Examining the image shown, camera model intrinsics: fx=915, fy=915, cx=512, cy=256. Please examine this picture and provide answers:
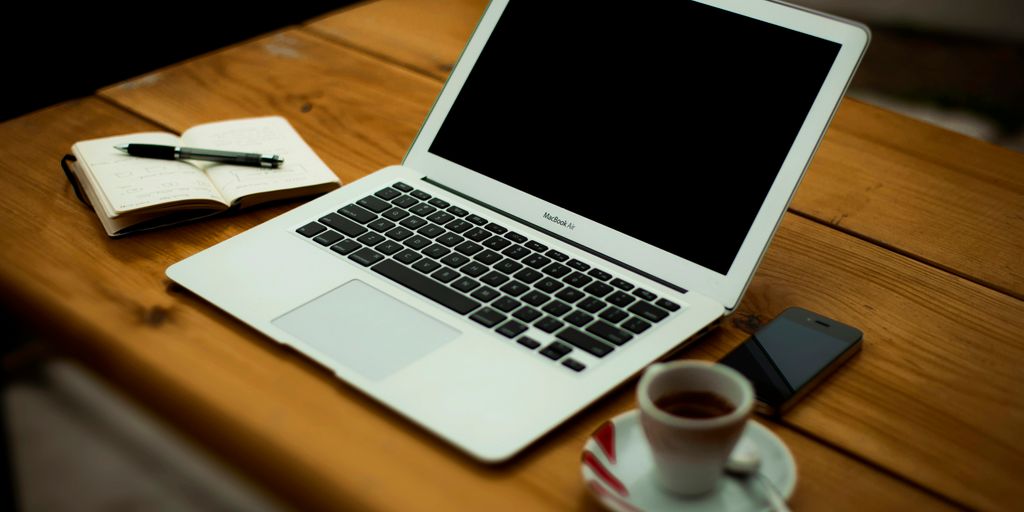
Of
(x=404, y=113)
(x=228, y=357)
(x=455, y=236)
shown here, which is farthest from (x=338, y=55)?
(x=228, y=357)

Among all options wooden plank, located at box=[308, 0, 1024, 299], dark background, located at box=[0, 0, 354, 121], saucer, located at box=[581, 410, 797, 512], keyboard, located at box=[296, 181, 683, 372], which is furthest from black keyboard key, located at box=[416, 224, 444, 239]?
dark background, located at box=[0, 0, 354, 121]

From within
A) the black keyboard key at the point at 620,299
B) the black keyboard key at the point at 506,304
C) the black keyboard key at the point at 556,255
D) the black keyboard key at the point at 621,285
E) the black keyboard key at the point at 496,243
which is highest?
the black keyboard key at the point at 621,285

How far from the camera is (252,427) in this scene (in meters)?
0.69

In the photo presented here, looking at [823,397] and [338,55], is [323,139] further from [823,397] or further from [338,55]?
[823,397]

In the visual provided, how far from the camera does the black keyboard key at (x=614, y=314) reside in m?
0.81

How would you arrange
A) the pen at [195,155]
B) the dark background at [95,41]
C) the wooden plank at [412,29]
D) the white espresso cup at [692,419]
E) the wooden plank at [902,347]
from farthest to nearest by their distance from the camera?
the dark background at [95,41], the wooden plank at [412,29], the pen at [195,155], the wooden plank at [902,347], the white espresso cup at [692,419]

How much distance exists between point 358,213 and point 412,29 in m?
0.66

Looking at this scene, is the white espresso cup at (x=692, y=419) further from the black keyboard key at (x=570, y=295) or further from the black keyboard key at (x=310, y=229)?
the black keyboard key at (x=310, y=229)

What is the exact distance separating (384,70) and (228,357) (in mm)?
721

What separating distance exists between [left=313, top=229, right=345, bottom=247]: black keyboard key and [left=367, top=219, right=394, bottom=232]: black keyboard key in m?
0.04

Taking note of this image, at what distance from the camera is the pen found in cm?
105

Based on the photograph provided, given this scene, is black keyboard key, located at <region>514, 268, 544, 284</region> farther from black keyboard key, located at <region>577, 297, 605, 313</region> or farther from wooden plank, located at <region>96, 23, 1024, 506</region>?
wooden plank, located at <region>96, 23, 1024, 506</region>

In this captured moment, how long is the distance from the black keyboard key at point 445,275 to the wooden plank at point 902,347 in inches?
9.6

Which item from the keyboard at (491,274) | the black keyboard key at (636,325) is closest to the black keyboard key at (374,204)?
the keyboard at (491,274)
